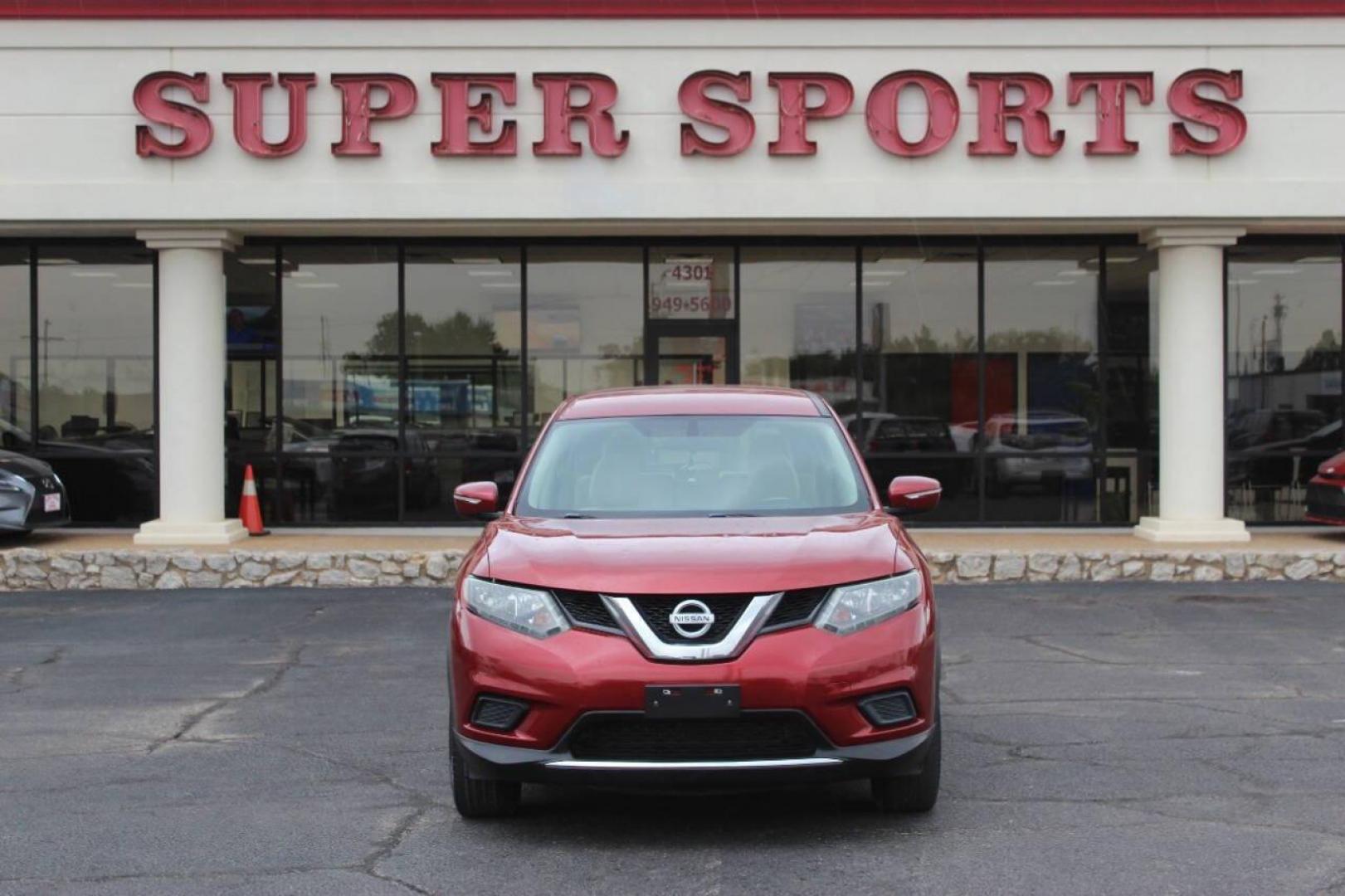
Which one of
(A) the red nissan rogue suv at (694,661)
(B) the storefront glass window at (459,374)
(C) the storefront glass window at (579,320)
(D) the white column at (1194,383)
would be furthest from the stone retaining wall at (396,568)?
(A) the red nissan rogue suv at (694,661)

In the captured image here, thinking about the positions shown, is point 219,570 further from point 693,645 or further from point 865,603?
point 865,603

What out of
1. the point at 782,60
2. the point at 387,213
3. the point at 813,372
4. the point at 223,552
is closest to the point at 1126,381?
the point at 813,372

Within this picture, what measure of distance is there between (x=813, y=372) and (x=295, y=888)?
12593mm

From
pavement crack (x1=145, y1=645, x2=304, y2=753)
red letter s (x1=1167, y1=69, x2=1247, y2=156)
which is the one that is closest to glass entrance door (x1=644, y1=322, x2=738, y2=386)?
red letter s (x1=1167, y1=69, x2=1247, y2=156)

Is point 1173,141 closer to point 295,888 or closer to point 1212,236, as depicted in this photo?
point 1212,236

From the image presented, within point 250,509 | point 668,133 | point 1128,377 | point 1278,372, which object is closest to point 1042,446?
point 1128,377

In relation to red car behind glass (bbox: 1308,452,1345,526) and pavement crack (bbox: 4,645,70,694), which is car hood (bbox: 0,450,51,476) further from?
red car behind glass (bbox: 1308,452,1345,526)

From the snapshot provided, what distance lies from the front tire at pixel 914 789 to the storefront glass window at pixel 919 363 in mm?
11313

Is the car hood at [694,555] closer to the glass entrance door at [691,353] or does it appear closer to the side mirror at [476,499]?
the side mirror at [476,499]

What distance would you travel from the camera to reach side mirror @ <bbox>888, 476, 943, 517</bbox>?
263 inches

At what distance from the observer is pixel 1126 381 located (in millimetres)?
17016

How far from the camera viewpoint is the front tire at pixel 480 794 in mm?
5660

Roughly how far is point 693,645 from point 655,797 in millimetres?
1195

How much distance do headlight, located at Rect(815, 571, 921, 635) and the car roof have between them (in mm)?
1611
